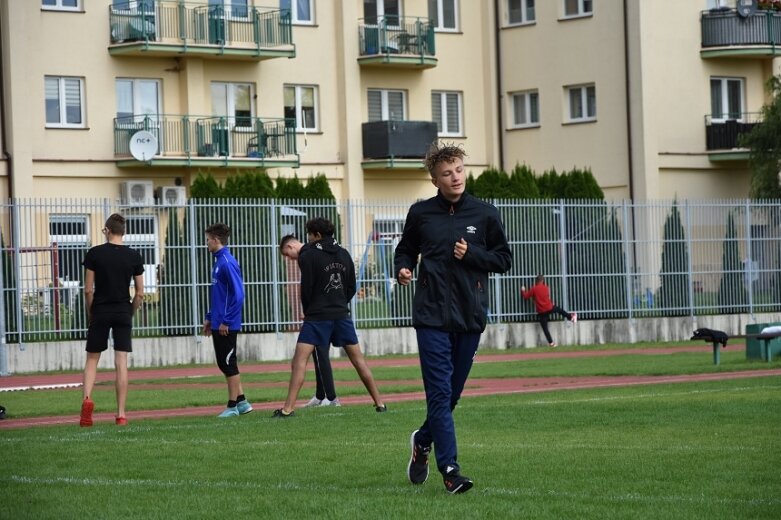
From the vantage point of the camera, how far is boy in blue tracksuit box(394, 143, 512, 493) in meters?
9.99

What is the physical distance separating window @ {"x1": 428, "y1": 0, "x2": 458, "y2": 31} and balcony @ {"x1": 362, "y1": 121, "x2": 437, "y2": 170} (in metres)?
3.78

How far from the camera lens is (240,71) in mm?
47375

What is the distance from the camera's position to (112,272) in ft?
52.4

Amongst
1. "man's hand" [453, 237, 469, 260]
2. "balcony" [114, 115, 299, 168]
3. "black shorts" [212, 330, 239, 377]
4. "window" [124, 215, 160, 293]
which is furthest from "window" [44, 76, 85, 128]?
"man's hand" [453, 237, 469, 260]

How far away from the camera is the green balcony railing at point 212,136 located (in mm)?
44875

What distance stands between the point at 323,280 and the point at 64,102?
1145 inches

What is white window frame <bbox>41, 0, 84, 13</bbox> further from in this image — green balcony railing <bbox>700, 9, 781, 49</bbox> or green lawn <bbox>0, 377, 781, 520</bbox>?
green lawn <bbox>0, 377, 781, 520</bbox>

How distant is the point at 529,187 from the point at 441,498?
29331mm

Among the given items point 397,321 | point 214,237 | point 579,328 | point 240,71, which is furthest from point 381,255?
point 240,71

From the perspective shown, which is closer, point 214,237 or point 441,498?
point 441,498

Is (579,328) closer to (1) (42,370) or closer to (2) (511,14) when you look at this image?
(1) (42,370)

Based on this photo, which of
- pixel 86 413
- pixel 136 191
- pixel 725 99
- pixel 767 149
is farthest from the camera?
pixel 725 99

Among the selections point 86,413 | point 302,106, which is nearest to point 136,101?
point 302,106

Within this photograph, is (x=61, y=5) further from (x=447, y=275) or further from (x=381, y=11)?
(x=447, y=275)
